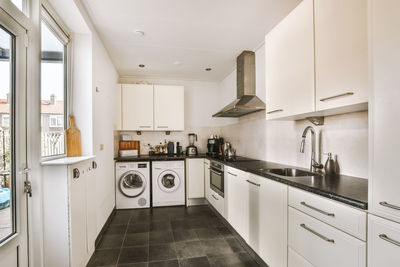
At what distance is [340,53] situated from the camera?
123 cm

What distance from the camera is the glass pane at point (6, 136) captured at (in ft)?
3.83

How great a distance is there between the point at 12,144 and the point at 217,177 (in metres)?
2.33

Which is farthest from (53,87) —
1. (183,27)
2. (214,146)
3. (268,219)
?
(214,146)

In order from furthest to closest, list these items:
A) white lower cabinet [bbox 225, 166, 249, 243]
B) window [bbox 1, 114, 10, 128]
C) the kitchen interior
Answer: white lower cabinet [bbox 225, 166, 249, 243], window [bbox 1, 114, 10, 128], the kitchen interior

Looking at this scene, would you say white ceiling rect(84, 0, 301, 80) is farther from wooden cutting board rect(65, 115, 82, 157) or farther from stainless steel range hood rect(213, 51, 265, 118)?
wooden cutting board rect(65, 115, 82, 157)

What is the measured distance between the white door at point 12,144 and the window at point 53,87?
33cm

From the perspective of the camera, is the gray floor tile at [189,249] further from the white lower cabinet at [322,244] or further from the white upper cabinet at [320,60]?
the white upper cabinet at [320,60]

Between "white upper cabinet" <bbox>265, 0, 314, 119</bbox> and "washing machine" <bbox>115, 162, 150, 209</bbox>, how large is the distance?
2.39 m

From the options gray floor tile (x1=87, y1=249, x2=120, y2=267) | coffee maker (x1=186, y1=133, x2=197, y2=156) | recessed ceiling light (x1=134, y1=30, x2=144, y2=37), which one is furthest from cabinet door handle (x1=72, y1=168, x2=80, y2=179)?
coffee maker (x1=186, y1=133, x2=197, y2=156)

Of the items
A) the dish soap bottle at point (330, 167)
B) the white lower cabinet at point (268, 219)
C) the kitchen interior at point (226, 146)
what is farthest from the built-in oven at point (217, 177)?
the dish soap bottle at point (330, 167)

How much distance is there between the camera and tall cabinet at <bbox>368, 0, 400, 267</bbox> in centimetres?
78

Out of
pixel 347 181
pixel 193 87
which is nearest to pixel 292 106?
pixel 347 181

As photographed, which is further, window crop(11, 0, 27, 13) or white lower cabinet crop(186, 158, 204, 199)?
white lower cabinet crop(186, 158, 204, 199)

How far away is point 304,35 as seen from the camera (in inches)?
58.9
